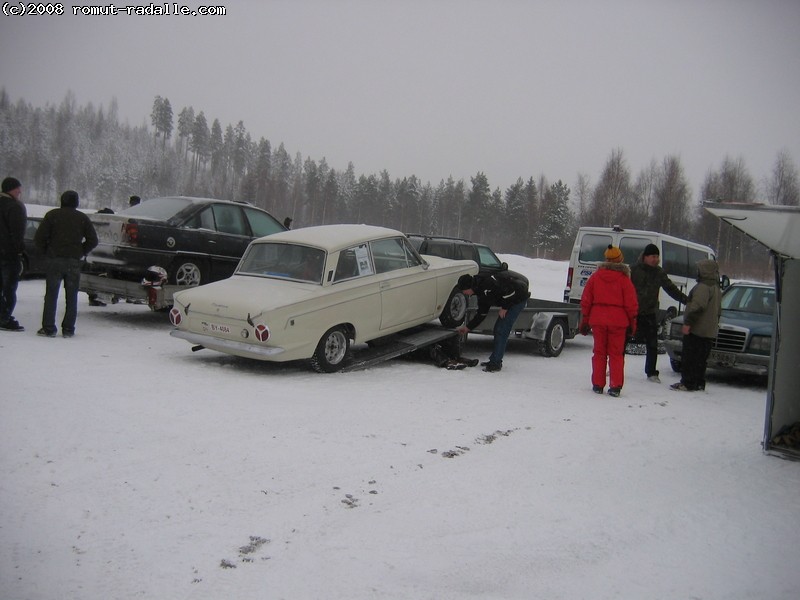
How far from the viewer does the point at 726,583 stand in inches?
142

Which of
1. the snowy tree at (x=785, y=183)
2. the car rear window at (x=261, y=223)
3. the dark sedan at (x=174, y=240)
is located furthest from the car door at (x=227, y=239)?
the snowy tree at (x=785, y=183)

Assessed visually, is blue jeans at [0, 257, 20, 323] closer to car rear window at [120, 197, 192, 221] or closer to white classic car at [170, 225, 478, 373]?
car rear window at [120, 197, 192, 221]

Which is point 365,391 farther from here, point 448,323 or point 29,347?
point 29,347

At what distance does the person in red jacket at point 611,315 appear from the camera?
838cm

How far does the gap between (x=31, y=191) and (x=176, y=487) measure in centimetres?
6469

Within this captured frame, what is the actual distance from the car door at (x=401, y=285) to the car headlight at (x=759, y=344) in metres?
4.71

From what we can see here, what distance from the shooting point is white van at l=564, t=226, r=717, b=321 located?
45.9 ft

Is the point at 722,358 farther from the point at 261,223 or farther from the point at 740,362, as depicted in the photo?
the point at 261,223

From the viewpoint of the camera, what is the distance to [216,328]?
7957 mm

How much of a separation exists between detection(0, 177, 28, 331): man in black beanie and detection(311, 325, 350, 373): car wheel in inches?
167

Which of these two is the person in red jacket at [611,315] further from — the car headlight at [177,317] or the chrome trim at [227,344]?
the car headlight at [177,317]

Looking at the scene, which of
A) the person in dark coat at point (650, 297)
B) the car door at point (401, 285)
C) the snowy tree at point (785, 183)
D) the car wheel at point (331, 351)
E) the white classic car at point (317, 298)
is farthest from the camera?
the snowy tree at point (785, 183)

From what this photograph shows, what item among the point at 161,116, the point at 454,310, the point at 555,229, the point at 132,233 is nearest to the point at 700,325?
the point at 454,310

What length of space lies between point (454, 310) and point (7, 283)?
6.36m
